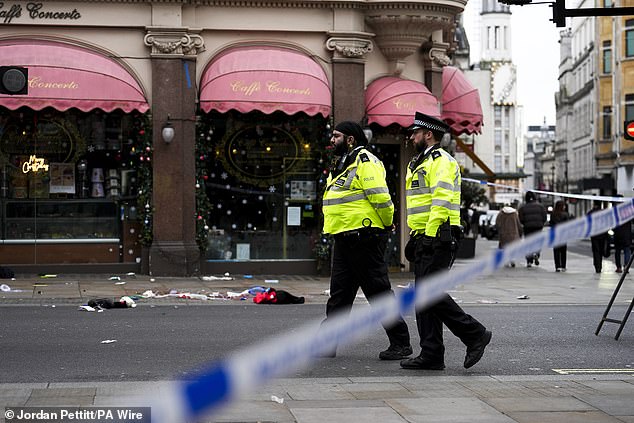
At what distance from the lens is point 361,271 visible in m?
9.38

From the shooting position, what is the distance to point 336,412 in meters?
6.79

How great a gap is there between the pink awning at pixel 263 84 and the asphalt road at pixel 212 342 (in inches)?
200

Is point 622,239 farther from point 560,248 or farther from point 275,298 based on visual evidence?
point 275,298

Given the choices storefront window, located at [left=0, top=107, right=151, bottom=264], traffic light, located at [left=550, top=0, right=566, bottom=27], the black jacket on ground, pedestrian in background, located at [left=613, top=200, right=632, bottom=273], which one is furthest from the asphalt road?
the black jacket on ground

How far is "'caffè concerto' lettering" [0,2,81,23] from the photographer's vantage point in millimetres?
18156

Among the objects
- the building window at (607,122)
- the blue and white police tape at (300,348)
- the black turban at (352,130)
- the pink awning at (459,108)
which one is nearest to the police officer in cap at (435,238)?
the black turban at (352,130)

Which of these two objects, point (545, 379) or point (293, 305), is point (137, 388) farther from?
point (293, 305)

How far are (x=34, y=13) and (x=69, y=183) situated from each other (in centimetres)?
291

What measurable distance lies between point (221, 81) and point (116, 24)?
2068mm

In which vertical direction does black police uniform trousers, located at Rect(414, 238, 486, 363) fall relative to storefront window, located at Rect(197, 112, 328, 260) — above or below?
below

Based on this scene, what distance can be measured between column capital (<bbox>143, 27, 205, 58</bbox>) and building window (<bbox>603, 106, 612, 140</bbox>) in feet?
170

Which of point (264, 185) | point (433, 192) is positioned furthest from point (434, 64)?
point (433, 192)

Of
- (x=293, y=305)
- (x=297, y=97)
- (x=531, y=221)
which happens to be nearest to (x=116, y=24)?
(x=297, y=97)

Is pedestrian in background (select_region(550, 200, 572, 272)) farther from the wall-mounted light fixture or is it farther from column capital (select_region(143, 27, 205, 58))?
column capital (select_region(143, 27, 205, 58))
